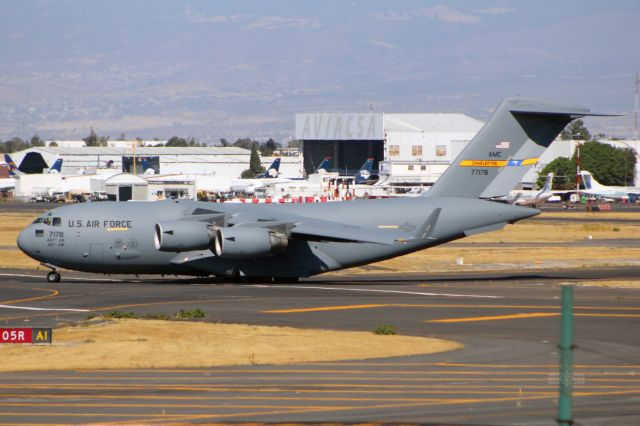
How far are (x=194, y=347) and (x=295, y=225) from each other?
1538 centimetres

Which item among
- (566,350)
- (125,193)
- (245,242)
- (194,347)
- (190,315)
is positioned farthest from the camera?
(125,193)

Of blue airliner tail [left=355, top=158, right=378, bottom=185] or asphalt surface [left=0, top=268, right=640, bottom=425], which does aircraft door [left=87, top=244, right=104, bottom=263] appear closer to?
asphalt surface [left=0, top=268, right=640, bottom=425]

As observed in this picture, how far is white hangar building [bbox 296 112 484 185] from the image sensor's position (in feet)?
511

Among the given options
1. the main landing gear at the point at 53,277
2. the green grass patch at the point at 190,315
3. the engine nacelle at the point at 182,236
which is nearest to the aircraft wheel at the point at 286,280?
the engine nacelle at the point at 182,236

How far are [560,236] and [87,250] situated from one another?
40.4 m

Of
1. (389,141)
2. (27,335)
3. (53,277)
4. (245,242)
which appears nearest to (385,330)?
(27,335)

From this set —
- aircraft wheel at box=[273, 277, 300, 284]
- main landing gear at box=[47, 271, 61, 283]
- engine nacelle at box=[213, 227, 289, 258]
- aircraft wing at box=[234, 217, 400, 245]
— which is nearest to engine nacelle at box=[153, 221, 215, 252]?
engine nacelle at box=[213, 227, 289, 258]

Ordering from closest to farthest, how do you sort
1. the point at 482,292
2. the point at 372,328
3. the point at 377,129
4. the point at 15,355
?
1. the point at 15,355
2. the point at 372,328
3. the point at 482,292
4. the point at 377,129

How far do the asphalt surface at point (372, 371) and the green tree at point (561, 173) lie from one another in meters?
111

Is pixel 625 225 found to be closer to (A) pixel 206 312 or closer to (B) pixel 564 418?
(A) pixel 206 312

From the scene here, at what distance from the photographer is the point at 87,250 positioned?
130ft

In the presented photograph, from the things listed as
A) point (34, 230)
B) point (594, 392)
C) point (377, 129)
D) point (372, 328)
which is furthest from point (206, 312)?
point (377, 129)

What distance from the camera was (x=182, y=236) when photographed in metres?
38.0

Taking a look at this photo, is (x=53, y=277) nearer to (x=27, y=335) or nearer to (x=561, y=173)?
(x=27, y=335)
